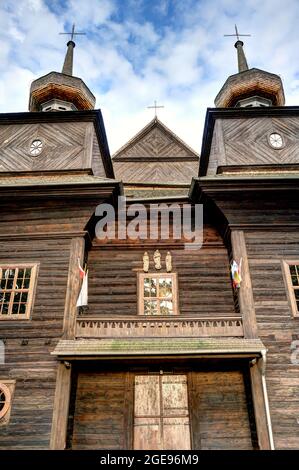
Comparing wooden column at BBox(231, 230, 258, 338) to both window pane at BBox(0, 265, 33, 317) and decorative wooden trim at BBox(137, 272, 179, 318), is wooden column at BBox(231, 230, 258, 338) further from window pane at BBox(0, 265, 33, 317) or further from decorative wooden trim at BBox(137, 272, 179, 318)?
window pane at BBox(0, 265, 33, 317)

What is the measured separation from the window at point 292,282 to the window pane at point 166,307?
3.86m

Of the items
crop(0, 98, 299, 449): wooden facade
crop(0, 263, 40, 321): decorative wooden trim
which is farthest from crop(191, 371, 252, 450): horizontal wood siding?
crop(0, 263, 40, 321): decorative wooden trim

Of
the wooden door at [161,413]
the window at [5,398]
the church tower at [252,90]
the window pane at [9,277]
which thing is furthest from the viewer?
the church tower at [252,90]

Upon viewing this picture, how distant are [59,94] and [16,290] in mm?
10993

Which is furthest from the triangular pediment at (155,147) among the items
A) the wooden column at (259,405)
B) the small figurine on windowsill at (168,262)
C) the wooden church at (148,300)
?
the wooden column at (259,405)

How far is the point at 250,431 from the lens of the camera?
10.6 metres

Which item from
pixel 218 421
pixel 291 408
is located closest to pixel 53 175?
pixel 218 421

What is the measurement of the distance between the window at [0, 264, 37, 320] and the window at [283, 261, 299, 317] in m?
8.11

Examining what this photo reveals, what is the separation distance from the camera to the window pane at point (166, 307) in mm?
13000

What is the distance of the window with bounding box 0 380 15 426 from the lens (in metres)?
10.4

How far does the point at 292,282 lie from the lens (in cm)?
1218

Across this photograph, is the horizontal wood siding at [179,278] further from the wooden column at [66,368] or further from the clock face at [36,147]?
the clock face at [36,147]

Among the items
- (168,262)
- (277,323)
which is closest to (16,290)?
(168,262)

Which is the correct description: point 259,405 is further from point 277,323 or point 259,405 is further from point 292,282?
point 292,282
